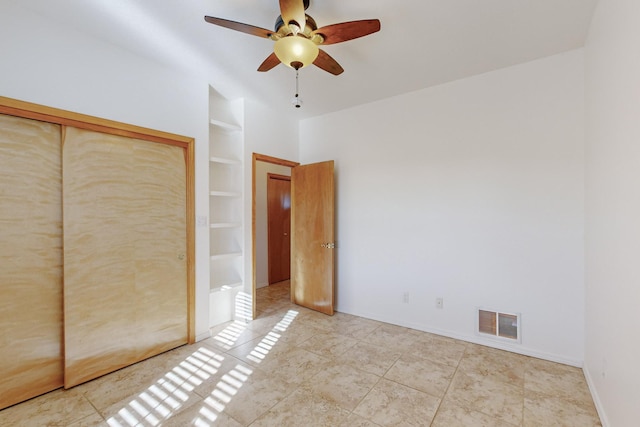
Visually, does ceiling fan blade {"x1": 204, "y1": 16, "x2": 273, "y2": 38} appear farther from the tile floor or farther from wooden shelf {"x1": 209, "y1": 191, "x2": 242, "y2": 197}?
the tile floor

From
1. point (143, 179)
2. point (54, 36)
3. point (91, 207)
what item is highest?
point (54, 36)

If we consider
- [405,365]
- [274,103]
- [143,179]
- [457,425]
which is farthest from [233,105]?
[457,425]

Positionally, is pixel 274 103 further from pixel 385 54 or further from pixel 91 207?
pixel 91 207

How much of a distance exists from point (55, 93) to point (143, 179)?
81cm

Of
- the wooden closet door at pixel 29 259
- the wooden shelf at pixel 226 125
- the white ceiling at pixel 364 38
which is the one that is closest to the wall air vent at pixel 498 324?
the white ceiling at pixel 364 38

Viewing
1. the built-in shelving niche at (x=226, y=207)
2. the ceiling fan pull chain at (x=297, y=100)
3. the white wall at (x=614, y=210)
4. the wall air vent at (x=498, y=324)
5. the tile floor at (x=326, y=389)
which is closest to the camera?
the white wall at (x=614, y=210)

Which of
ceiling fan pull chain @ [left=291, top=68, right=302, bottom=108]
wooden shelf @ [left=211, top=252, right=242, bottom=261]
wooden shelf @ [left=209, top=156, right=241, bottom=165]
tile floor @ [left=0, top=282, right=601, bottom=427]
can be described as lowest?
tile floor @ [left=0, top=282, right=601, bottom=427]

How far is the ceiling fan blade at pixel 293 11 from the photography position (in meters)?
Answer: 1.49

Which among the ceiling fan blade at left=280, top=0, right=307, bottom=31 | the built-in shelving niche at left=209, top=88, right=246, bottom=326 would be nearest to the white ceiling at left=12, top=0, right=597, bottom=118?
the ceiling fan blade at left=280, top=0, right=307, bottom=31

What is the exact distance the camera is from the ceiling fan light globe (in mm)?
1646

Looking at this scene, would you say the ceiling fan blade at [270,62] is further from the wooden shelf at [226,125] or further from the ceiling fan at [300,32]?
the wooden shelf at [226,125]

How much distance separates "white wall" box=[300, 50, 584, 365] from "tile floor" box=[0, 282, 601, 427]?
0.46 m

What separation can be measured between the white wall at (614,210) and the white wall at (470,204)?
243 mm

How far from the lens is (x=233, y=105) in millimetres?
3469
